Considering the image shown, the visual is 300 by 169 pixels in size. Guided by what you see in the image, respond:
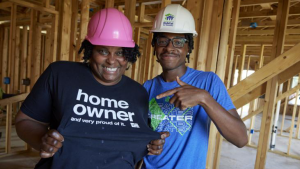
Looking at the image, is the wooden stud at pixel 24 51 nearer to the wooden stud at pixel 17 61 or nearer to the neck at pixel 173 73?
the wooden stud at pixel 17 61

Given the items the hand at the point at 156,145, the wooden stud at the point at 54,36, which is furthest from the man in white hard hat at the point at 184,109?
the wooden stud at the point at 54,36

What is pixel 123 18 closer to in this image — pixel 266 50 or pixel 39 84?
pixel 39 84

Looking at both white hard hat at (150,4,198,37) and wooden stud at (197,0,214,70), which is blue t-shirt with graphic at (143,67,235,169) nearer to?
white hard hat at (150,4,198,37)

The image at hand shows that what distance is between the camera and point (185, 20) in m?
1.72

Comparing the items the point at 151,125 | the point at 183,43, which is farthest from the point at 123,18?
the point at 151,125

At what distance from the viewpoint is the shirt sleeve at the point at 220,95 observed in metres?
1.37

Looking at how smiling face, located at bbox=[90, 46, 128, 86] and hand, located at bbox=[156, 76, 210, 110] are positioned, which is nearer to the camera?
hand, located at bbox=[156, 76, 210, 110]

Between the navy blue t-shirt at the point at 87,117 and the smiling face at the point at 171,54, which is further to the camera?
the smiling face at the point at 171,54

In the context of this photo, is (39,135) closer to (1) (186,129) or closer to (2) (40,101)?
(2) (40,101)

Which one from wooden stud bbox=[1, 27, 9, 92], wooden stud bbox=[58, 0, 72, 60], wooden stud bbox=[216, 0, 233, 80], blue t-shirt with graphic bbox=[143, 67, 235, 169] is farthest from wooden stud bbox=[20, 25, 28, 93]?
blue t-shirt with graphic bbox=[143, 67, 235, 169]

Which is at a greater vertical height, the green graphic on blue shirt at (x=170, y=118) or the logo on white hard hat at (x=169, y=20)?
the logo on white hard hat at (x=169, y=20)

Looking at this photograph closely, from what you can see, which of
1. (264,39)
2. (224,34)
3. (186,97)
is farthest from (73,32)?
(264,39)

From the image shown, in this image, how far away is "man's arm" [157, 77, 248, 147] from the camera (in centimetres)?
117

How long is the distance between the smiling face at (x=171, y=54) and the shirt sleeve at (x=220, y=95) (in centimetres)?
29
